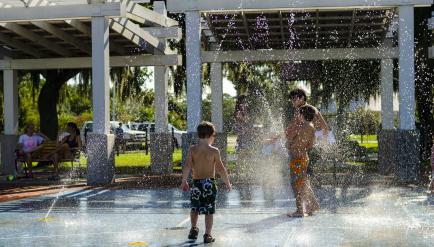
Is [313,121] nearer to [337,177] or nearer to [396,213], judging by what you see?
[396,213]

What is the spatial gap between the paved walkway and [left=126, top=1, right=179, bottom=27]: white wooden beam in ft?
13.7

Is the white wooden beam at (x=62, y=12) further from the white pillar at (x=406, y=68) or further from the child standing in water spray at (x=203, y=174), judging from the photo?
the child standing in water spray at (x=203, y=174)

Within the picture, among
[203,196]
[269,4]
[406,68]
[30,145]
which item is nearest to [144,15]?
[269,4]

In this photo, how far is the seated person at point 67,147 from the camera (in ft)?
50.2

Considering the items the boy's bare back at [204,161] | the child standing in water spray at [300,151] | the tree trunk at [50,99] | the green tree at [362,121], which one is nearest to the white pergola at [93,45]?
the tree trunk at [50,99]

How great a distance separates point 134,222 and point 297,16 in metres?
8.12

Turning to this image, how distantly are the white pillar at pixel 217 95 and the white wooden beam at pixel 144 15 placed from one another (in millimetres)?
1666

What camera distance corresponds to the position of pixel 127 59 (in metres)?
17.5

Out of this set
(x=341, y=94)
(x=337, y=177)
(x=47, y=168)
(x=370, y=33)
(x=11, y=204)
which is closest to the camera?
(x=11, y=204)

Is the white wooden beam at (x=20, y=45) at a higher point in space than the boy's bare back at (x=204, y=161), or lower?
higher

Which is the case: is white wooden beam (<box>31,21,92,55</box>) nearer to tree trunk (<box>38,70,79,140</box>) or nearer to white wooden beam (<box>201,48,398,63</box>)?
white wooden beam (<box>201,48,398,63</box>)

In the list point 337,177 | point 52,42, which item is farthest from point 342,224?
point 52,42

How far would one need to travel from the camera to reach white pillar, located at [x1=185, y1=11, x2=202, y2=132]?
1362cm

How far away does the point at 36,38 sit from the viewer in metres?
16.8
